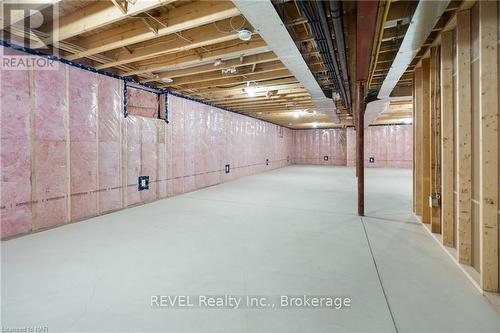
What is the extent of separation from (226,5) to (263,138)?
8493 mm

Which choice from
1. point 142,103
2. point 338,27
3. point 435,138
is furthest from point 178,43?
point 435,138

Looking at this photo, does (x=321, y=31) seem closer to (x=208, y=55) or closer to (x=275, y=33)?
(x=275, y=33)

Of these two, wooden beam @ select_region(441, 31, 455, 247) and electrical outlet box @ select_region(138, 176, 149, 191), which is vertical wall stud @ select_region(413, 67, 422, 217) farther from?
electrical outlet box @ select_region(138, 176, 149, 191)

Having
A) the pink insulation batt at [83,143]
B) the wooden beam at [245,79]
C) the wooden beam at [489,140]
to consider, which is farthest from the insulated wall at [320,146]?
the wooden beam at [489,140]

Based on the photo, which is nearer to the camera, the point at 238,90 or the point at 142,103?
the point at 142,103

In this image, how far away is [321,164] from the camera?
14578mm

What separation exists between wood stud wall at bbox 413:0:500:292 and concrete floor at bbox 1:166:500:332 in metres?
0.27

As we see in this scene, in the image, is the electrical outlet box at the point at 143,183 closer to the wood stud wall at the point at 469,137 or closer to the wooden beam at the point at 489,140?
the wood stud wall at the point at 469,137

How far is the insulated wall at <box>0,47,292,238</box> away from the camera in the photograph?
3010 mm


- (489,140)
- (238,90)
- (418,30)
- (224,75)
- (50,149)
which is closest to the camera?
(489,140)

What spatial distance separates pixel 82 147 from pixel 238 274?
325 cm

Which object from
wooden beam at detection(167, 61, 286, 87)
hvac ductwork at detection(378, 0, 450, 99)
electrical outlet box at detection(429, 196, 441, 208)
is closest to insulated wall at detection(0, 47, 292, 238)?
wooden beam at detection(167, 61, 286, 87)

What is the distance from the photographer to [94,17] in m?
2.57

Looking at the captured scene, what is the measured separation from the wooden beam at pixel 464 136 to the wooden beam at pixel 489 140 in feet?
1.18
